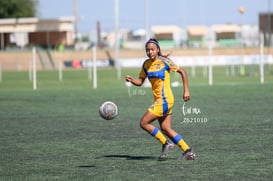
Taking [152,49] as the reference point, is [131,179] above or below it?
below

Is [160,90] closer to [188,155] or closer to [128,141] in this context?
[188,155]

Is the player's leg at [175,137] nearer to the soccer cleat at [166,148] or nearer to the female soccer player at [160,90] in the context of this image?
the female soccer player at [160,90]

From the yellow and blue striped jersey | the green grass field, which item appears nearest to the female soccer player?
the yellow and blue striped jersey

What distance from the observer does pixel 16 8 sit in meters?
89.0

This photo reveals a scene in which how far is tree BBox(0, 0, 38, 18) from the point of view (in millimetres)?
86688

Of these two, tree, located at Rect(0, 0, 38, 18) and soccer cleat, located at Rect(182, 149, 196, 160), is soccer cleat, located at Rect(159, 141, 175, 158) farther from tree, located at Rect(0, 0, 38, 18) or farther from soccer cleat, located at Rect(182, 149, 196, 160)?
tree, located at Rect(0, 0, 38, 18)

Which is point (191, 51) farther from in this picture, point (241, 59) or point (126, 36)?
point (126, 36)

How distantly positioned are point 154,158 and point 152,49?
176cm

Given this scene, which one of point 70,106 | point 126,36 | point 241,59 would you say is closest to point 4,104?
point 70,106

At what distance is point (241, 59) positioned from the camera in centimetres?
5456

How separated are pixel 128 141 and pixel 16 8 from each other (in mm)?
75480

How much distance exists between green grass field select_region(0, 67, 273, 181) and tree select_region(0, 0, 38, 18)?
61.0 m

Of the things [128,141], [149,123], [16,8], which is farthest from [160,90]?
[16,8]

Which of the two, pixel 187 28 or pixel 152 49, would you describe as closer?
pixel 152 49
